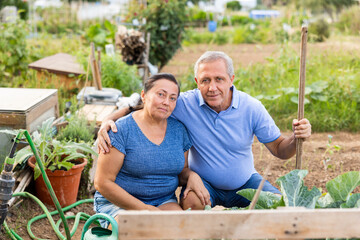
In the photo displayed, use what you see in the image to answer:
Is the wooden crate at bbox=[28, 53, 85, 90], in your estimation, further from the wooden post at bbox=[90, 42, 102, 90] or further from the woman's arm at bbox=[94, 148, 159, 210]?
the woman's arm at bbox=[94, 148, 159, 210]

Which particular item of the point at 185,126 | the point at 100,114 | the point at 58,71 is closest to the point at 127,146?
the point at 185,126

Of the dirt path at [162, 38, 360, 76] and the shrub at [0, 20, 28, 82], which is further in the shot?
the dirt path at [162, 38, 360, 76]

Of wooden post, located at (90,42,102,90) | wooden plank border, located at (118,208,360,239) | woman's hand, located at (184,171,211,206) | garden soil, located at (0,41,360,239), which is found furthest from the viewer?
wooden post, located at (90,42,102,90)

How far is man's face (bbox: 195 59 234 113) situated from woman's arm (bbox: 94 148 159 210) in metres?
0.66

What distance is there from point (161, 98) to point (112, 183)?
0.56 m

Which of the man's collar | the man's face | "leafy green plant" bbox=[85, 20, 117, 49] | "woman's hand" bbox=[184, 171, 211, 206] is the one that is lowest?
"woman's hand" bbox=[184, 171, 211, 206]

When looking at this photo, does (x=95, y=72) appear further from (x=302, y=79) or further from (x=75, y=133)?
(x=302, y=79)

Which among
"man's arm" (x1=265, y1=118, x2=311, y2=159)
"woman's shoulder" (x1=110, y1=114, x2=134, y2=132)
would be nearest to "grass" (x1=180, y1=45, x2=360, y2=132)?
"man's arm" (x1=265, y1=118, x2=311, y2=159)

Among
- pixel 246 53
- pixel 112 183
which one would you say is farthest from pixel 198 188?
pixel 246 53

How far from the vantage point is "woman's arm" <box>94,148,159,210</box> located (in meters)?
2.51

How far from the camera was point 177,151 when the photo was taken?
2.70m

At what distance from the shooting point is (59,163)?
3.41m

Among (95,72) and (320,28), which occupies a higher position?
(320,28)

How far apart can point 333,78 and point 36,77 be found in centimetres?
409
